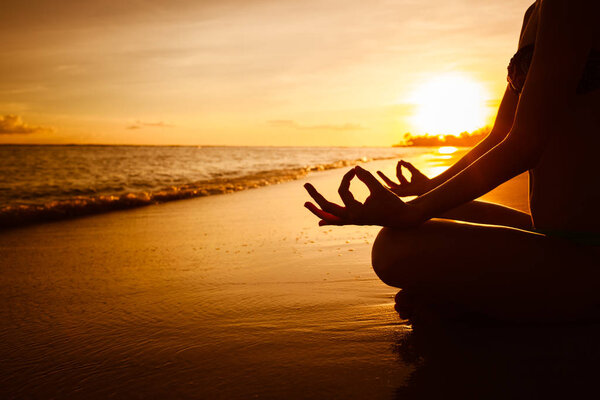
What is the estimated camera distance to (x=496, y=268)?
1.49 meters

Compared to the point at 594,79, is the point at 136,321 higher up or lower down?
lower down

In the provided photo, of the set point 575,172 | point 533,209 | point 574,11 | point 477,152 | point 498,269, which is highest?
point 574,11

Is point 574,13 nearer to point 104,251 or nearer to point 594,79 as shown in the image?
point 594,79

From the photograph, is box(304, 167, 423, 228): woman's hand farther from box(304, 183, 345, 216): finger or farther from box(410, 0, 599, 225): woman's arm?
box(410, 0, 599, 225): woman's arm

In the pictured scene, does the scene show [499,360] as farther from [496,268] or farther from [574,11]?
[574,11]

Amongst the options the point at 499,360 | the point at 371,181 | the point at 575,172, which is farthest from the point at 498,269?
the point at 371,181

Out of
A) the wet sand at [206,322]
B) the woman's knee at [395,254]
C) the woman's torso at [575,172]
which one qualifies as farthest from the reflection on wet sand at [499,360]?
the woman's torso at [575,172]

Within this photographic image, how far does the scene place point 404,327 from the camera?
74.6 inches

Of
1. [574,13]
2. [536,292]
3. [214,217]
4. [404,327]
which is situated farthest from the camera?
[214,217]

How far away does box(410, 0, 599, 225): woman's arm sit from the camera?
134 centimetres

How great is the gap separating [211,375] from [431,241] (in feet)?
3.12

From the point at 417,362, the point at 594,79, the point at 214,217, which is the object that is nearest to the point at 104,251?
the point at 214,217

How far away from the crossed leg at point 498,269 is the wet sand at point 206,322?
328 mm

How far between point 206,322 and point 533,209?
5.26ft
